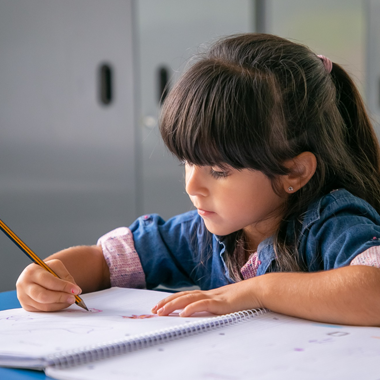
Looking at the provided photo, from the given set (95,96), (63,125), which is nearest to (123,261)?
(63,125)

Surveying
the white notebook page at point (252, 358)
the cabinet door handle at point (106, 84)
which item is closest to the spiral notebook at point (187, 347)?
the white notebook page at point (252, 358)

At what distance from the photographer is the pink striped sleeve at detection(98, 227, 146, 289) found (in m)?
0.87

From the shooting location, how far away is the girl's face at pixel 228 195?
0.75 metres

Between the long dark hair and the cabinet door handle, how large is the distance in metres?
1.42

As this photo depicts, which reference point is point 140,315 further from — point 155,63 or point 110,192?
point 155,63

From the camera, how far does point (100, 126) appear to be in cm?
220

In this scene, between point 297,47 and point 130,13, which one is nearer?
point 297,47

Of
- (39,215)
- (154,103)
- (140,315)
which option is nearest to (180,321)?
(140,315)

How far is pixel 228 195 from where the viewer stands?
75 cm

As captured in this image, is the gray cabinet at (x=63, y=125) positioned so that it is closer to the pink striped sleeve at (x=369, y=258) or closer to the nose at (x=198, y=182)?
the nose at (x=198, y=182)

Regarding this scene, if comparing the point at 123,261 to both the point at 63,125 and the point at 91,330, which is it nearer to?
the point at 91,330

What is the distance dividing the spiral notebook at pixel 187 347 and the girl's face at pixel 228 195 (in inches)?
7.3

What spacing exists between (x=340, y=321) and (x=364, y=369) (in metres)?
0.16

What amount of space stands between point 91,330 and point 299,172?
0.40 m
